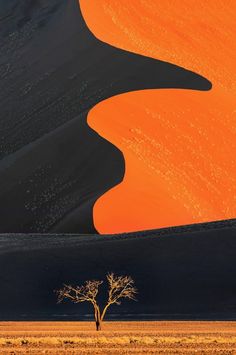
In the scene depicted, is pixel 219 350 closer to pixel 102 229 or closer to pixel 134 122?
pixel 102 229

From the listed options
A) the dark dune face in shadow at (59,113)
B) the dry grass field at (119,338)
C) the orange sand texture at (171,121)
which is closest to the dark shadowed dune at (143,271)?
the dry grass field at (119,338)

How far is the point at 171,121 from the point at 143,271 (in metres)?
29.2

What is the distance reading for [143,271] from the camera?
4781 centimetres

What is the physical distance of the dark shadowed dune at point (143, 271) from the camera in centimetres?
4494

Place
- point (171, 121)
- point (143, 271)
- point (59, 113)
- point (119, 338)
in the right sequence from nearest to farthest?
point (119, 338) < point (143, 271) < point (171, 121) < point (59, 113)

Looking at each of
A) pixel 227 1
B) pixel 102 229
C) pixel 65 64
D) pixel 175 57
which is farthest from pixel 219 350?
pixel 227 1

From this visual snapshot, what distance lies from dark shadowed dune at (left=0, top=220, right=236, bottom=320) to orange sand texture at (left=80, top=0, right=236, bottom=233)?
1107 centimetres

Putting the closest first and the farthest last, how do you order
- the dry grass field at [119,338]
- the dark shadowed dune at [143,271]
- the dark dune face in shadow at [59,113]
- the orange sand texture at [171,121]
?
the dry grass field at [119,338] < the dark shadowed dune at [143,271] < the orange sand texture at [171,121] < the dark dune face in shadow at [59,113]

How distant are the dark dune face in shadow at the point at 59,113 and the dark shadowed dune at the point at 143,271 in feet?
38.0

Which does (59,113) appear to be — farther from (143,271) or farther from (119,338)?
(119,338)

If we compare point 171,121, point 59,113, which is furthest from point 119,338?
point 59,113

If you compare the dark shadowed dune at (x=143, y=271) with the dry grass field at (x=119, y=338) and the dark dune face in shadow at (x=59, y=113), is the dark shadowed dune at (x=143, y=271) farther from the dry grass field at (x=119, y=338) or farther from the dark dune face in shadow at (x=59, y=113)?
the dark dune face in shadow at (x=59, y=113)

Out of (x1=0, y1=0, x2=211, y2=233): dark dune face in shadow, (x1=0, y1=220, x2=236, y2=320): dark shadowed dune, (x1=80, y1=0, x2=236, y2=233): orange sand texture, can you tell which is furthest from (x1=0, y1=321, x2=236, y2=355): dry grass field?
(x1=0, y1=0, x2=211, y2=233): dark dune face in shadow

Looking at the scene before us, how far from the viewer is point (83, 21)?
99.7 meters
